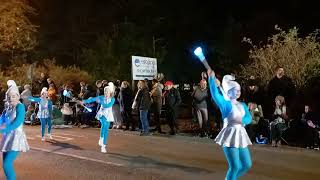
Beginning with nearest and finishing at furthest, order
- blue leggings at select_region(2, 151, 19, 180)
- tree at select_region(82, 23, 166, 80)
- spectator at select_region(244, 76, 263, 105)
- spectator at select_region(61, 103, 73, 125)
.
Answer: blue leggings at select_region(2, 151, 19, 180) → spectator at select_region(244, 76, 263, 105) → spectator at select_region(61, 103, 73, 125) → tree at select_region(82, 23, 166, 80)

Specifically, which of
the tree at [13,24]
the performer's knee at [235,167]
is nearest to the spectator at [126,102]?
the performer's knee at [235,167]

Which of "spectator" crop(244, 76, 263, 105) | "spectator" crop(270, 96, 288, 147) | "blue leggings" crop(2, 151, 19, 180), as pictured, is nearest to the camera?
"blue leggings" crop(2, 151, 19, 180)

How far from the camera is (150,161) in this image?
12352 millimetres

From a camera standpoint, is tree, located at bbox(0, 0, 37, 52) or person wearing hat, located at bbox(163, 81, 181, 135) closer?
person wearing hat, located at bbox(163, 81, 181, 135)

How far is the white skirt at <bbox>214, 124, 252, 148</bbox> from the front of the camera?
8391 mm

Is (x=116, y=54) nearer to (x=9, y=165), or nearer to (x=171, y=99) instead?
(x=171, y=99)

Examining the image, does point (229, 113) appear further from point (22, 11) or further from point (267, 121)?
point (22, 11)

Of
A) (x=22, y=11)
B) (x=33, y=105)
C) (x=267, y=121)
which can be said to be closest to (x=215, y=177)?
(x=267, y=121)

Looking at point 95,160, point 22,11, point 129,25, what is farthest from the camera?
point 129,25

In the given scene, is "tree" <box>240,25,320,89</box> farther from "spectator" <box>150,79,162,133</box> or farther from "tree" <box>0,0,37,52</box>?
"tree" <box>0,0,37,52</box>

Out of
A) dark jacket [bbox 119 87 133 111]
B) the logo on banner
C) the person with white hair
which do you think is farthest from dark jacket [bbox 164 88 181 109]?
the person with white hair

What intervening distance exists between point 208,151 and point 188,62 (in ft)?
90.3

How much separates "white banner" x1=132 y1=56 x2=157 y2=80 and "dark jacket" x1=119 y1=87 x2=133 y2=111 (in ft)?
3.21

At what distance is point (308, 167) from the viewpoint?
1160 centimetres
